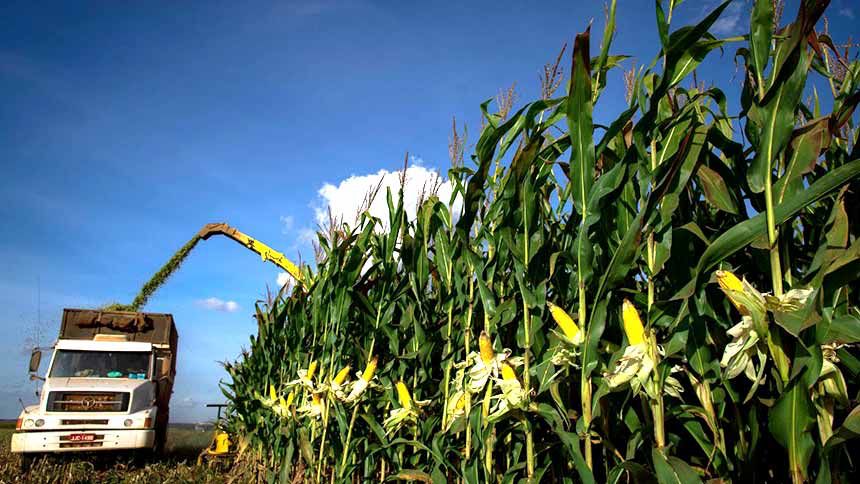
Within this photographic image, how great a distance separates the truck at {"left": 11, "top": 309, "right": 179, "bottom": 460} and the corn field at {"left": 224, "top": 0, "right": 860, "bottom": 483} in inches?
325

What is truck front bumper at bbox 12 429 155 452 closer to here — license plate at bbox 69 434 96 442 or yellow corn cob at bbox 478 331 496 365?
license plate at bbox 69 434 96 442

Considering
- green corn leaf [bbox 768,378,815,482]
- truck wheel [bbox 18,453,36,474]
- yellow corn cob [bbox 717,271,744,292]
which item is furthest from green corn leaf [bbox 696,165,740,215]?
truck wheel [bbox 18,453,36,474]

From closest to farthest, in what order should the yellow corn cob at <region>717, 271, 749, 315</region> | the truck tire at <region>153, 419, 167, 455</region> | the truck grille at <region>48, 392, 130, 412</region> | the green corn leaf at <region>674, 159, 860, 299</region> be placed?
the green corn leaf at <region>674, 159, 860, 299</region> → the yellow corn cob at <region>717, 271, 749, 315</region> → the truck grille at <region>48, 392, 130, 412</region> → the truck tire at <region>153, 419, 167, 455</region>

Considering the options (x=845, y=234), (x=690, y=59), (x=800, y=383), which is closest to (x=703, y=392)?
(x=800, y=383)

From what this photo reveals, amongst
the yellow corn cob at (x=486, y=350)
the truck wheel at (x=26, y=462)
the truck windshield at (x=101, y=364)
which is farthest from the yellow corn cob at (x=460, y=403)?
the truck windshield at (x=101, y=364)

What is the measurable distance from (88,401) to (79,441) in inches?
34.3

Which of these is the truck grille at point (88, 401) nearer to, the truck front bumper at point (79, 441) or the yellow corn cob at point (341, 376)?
the truck front bumper at point (79, 441)

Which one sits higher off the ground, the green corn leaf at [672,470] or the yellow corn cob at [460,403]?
the yellow corn cob at [460,403]

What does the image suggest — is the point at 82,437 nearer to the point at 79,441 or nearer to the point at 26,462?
the point at 79,441

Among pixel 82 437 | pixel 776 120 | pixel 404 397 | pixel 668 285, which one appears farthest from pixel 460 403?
pixel 82 437

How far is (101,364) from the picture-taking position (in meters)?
10.9

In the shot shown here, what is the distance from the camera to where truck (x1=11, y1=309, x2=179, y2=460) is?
9281 mm

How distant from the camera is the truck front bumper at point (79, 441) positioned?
29.4 feet

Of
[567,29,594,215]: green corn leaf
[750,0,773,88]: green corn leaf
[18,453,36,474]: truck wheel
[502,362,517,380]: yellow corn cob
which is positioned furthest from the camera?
[18,453,36,474]: truck wheel
